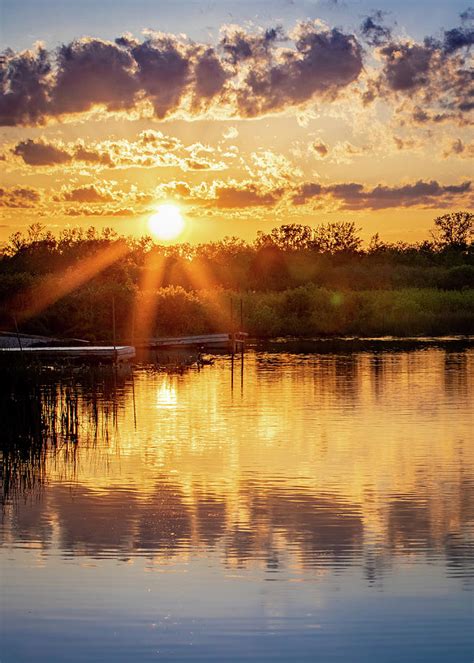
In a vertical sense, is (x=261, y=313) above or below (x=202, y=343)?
above

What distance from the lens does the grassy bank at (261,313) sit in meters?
44.6

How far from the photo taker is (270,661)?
293 inches

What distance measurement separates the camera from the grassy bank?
4462 cm

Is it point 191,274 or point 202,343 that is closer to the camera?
point 202,343

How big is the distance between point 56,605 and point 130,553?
144cm

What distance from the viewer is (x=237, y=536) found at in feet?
34.9

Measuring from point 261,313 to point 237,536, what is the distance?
40709mm

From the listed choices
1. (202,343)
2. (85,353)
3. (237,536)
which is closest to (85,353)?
(85,353)

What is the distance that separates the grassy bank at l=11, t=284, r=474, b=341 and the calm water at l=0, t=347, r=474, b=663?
79.0 feet

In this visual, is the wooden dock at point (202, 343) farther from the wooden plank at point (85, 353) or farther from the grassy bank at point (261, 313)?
the wooden plank at point (85, 353)

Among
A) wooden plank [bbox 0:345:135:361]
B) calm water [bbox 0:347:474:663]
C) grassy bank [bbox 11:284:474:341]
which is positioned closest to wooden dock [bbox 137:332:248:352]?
grassy bank [bbox 11:284:474:341]

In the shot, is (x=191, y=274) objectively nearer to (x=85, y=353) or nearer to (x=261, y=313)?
(x=261, y=313)

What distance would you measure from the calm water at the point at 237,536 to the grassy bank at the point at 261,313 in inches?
948

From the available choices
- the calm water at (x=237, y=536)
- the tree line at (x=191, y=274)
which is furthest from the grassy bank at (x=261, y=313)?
the calm water at (x=237, y=536)
